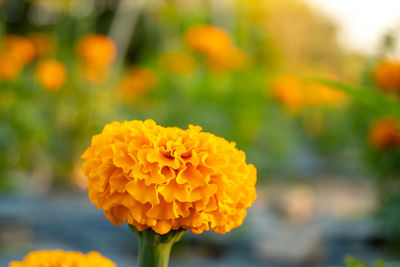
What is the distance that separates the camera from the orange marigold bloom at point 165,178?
0.92 metres

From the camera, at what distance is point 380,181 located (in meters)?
3.58

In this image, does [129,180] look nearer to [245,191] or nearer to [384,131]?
[245,191]

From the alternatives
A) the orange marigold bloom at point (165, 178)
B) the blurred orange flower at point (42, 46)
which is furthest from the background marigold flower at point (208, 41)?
the orange marigold bloom at point (165, 178)

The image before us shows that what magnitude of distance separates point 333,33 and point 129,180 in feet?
57.5

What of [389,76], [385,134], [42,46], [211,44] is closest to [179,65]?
[211,44]

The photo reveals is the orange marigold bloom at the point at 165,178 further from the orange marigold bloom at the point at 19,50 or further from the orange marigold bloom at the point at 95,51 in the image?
the orange marigold bloom at the point at 95,51

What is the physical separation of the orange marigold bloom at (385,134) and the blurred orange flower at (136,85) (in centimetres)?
296

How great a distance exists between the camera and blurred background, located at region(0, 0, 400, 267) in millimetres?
3452

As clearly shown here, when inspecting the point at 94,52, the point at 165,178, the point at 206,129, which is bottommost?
the point at 165,178

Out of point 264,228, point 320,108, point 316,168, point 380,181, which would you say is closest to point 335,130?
point 316,168

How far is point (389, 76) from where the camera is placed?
2.80 m

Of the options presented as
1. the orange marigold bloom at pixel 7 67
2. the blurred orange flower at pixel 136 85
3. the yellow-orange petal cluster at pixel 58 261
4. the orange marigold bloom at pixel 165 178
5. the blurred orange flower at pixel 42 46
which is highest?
the blurred orange flower at pixel 136 85

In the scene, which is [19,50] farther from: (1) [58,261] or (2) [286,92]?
(1) [58,261]

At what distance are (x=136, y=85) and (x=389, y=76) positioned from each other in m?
3.85
